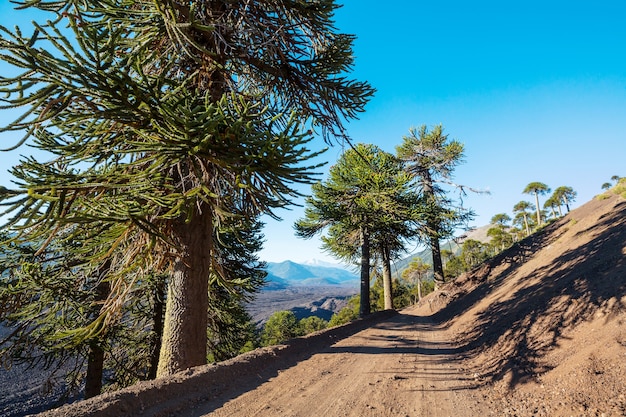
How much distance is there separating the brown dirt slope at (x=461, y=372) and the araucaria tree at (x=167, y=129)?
1.24m

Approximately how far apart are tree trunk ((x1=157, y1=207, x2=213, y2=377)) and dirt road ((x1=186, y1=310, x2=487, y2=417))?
4.07 feet

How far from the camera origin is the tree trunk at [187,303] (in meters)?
4.68

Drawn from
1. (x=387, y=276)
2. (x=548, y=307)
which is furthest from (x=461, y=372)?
(x=387, y=276)

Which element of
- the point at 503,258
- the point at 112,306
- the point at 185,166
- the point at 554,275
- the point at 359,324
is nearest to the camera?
the point at 112,306

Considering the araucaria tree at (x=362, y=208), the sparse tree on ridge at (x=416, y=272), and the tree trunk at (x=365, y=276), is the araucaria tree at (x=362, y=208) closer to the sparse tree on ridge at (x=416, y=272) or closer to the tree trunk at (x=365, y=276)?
the tree trunk at (x=365, y=276)

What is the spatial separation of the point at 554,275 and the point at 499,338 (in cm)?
344

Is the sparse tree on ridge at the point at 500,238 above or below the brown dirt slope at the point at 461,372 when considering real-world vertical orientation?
above

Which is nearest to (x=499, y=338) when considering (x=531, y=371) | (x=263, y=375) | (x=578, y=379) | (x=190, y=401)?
(x=531, y=371)

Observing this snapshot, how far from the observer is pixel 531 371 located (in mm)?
4484

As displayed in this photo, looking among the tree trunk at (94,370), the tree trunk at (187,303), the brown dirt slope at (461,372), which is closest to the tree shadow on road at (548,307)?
the brown dirt slope at (461,372)

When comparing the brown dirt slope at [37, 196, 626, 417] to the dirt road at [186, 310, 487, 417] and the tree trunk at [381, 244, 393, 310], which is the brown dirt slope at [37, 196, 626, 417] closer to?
the dirt road at [186, 310, 487, 417]

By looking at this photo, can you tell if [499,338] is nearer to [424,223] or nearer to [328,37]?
[328,37]

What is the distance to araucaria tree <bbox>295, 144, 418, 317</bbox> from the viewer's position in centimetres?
1412

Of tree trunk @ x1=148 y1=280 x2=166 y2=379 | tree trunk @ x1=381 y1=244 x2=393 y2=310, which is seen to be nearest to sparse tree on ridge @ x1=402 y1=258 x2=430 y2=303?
tree trunk @ x1=381 y1=244 x2=393 y2=310
